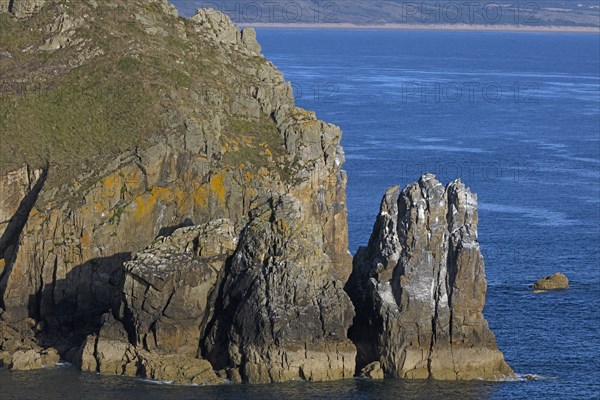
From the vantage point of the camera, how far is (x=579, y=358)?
310 feet

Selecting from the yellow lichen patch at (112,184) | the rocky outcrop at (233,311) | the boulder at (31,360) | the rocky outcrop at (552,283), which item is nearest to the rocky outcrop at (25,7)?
the yellow lichen patch at (112,184)

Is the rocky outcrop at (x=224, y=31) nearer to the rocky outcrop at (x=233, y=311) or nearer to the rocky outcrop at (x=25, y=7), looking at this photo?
the rocky outcrop at (x=25, y=7)

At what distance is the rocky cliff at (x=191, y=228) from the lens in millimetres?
89562

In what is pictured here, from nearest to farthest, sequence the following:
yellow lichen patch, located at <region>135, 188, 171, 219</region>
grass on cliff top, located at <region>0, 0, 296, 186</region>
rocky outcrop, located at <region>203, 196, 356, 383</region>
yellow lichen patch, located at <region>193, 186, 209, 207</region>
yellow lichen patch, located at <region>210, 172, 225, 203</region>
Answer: rocky outcrop, located at <region>203, 196, 356, 383</region>, yellow lichen patch, located at <region>135, 188, 171, 219</region>, yellow lichen patch, located at <region>193, 186, 209, 207</region>, yellow lichen patch, located at <region>210, 172, 225, 203</region>, grass on cliff top, located at <region>0, 0, 296, 186</region>

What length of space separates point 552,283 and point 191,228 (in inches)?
1278

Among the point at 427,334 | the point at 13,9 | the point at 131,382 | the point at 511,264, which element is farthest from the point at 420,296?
the point at 13,9

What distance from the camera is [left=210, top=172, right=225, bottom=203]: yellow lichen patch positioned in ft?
339

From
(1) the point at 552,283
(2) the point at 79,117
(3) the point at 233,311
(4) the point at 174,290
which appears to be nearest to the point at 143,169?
(2) the point at 79,117

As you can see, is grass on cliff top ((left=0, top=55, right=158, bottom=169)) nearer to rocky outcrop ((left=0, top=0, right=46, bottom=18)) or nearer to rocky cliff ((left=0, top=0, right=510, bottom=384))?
rocky cliff ((left=0, top=0, right=510, bottom=384))

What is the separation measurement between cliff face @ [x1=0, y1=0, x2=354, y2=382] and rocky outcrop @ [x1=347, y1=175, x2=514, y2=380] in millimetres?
2590

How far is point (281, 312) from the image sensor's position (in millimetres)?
88312

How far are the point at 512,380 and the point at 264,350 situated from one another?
49.1 ft

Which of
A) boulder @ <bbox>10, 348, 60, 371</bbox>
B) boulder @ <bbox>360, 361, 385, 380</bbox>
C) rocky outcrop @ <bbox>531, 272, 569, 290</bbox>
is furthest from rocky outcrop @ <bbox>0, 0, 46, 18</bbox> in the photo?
boulder @ <bbox>360, 361, 385, 380</bbox>

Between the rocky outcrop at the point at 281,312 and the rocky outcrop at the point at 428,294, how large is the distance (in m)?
2.61
